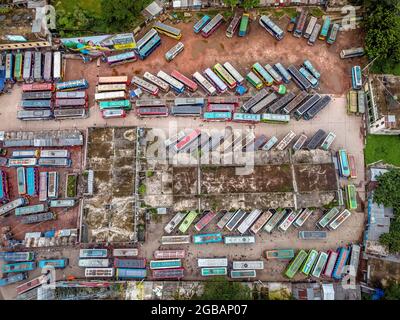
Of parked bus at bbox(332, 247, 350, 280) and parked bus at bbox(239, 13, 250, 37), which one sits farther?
parked bus at bbox(239, 13, 250, 37)

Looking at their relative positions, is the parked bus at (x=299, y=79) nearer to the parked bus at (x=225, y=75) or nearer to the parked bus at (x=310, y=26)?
the parked bus at (x=310, y=26)

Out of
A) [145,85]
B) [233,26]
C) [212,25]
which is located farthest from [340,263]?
[212,25]

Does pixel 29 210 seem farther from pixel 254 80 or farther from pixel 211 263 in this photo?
pixel 254 80

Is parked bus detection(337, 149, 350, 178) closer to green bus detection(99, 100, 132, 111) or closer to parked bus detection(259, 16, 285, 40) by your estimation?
parked bus detection(259, 16, 285, 40)

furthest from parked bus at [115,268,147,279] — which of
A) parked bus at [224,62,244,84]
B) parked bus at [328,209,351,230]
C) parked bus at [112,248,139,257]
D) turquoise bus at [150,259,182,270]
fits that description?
parked bus at [224,62,244,84]

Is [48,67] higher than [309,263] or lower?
higher
